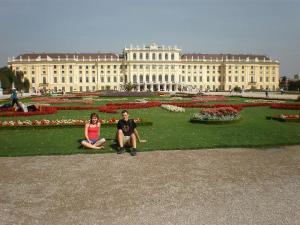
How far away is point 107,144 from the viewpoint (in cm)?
946

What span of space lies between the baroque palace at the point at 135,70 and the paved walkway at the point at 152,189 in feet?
246

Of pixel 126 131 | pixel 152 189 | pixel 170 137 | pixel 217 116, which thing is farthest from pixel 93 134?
pixel 217 116

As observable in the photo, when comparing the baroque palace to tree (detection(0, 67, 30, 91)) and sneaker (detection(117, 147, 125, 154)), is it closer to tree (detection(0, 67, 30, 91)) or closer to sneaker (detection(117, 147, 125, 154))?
tree (detection(0, 67, 30, 91))

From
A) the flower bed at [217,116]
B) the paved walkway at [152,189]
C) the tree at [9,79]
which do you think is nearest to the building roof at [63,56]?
the tree at [9,79]

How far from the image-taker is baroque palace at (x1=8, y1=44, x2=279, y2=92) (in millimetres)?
83863

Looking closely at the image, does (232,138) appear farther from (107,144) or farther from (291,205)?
(291,205)

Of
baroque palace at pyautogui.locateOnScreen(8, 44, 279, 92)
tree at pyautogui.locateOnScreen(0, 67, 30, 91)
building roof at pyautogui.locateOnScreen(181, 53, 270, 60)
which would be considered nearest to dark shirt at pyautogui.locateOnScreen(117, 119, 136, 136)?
tree at pyautogui.locateOnScreen(0, 67, 30, 91)

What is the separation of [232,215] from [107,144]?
5292mm

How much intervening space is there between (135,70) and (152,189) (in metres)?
81.1

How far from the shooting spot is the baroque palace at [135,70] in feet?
275

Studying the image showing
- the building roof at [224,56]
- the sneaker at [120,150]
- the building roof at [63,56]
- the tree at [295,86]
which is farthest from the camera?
the building roof at [224,56]

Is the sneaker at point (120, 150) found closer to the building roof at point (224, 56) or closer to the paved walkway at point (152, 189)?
the paved walkway at point (152, 189)

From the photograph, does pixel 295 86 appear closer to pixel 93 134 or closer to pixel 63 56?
pixel 63 56

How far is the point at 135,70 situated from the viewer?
85.9 meters
